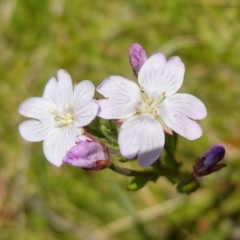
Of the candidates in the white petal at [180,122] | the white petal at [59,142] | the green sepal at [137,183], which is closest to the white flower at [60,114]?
the white petal at [59,142]

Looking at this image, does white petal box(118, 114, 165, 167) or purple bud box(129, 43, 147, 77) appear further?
purple bud box(129, 43, 147, 77)

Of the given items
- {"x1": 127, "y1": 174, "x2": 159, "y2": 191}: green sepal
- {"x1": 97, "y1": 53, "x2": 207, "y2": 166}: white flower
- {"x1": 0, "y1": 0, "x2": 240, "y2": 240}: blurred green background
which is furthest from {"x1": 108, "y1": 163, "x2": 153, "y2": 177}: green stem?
{"x1": 0, "y1": 0, "x2": 240, "y2": 240}: blurred green background

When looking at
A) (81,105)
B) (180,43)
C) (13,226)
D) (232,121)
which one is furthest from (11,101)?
(81,105)

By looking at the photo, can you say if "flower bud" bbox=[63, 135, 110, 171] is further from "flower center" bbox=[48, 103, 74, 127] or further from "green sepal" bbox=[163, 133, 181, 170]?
"green sepal" bbox=[163, 133, 181, 170]

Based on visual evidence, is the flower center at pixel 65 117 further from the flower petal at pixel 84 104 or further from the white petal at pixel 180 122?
the white petal at pixel 180 122

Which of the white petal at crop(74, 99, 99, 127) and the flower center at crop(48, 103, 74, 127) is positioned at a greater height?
the white petal at crop(74, 99, 99, 127)

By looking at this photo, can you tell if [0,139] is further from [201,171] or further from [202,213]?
[201,171]

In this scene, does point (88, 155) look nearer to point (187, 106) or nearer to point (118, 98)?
point (118, 98)
